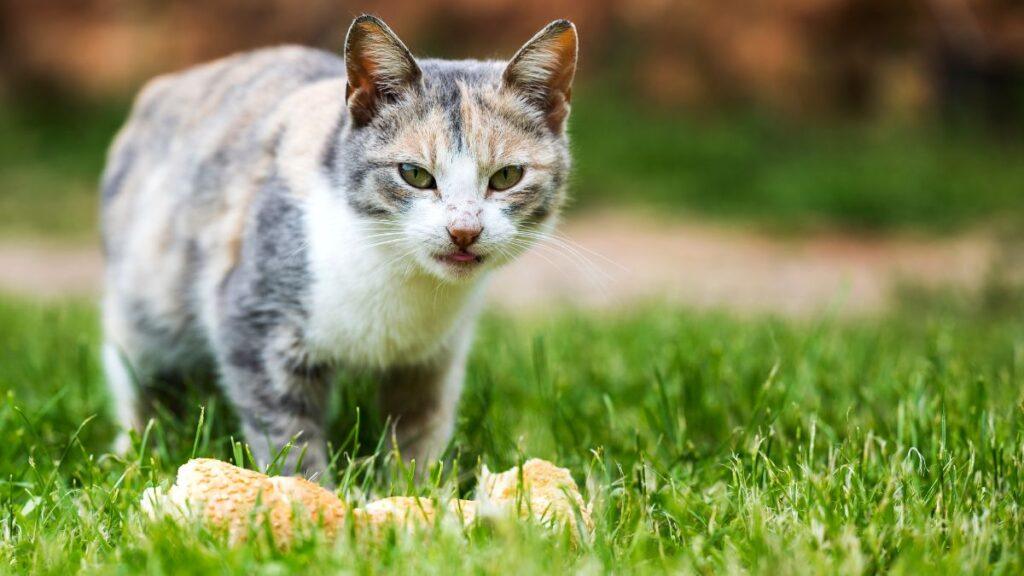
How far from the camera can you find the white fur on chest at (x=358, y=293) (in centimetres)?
236

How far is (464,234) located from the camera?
220 cm

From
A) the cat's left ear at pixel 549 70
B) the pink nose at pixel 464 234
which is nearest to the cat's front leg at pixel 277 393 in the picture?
the pink nose at pixel 464 234

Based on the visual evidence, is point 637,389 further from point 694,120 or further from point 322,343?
point 694,120

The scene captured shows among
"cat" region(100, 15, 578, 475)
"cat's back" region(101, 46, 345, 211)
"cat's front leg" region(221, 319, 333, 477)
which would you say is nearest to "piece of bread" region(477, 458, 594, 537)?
"cat" region(100, 15, 578, 475)

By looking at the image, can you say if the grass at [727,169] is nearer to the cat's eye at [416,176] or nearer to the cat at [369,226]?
the cat at [369,226]

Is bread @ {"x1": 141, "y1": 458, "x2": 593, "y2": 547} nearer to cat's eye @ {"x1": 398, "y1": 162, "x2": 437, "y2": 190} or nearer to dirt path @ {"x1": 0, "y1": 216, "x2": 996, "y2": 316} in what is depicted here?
cat's eye @ {"x1": 398, "y1": 162, "x2": 437, "y2": 190}

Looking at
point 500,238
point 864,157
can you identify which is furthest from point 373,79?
point 864,157

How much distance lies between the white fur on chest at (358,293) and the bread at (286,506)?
58 centimetres

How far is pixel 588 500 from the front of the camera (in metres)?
2.07

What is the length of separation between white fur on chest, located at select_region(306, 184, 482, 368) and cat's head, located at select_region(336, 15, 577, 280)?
0.14ft

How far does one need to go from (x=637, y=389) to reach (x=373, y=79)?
1.19 meters

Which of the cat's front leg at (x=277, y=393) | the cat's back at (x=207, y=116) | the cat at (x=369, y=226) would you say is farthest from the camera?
the cat's back at (x=207, y=116)

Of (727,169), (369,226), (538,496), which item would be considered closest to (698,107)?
(727,169)

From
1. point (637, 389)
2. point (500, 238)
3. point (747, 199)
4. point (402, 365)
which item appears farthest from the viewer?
point (747, 199)
